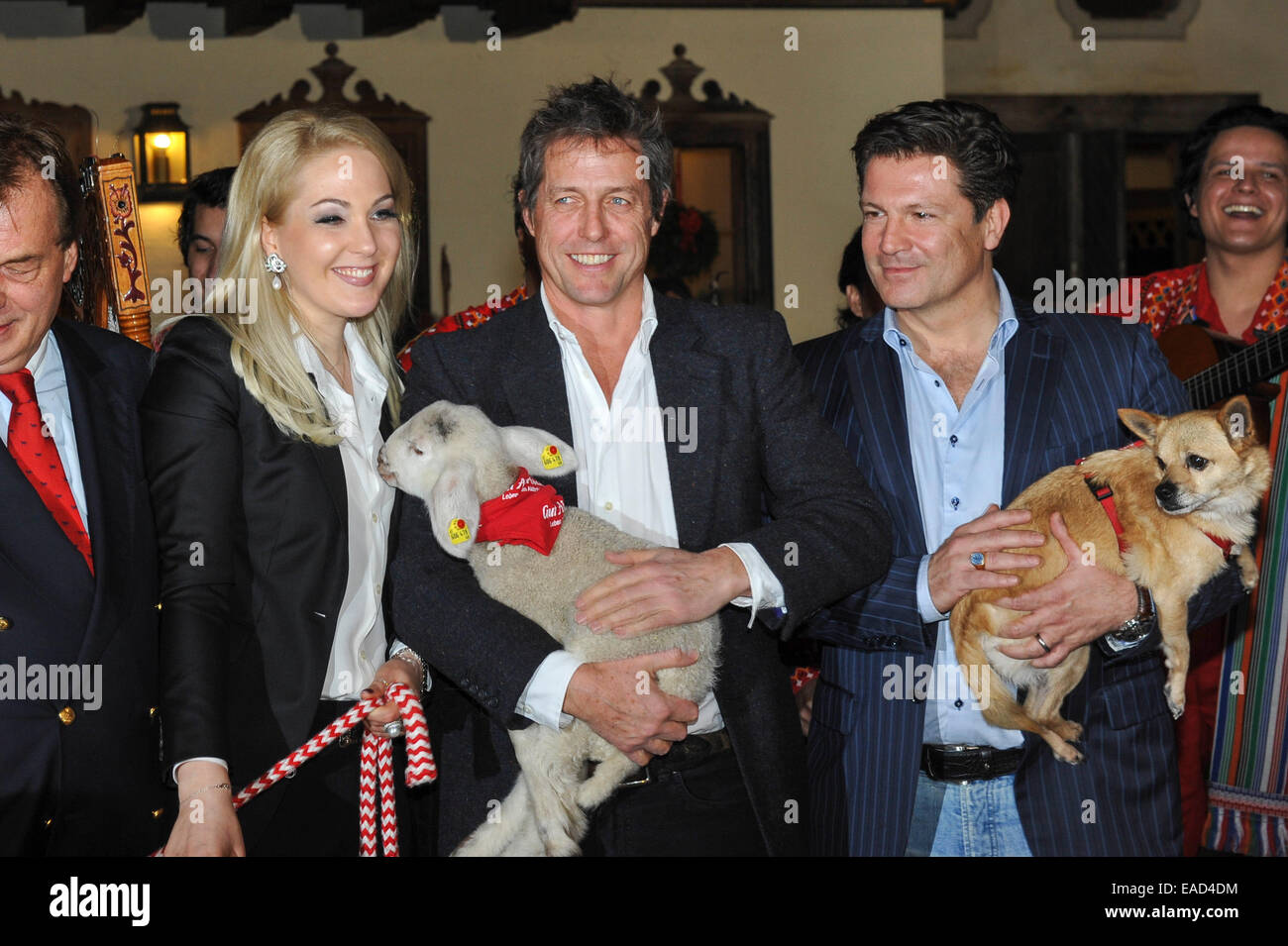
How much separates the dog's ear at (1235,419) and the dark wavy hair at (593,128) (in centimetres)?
116

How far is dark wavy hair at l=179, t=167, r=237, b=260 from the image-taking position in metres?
4.14

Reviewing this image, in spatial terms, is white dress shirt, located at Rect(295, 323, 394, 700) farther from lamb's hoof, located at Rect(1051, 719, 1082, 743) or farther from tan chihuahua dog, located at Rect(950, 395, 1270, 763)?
lamb's hoof, located at Rect(1051, 719, 1082, 743)

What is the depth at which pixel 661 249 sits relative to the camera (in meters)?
8.09

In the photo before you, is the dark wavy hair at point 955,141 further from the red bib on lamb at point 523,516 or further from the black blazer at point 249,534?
the black blazer at point 249,534

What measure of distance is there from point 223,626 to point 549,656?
556 mm

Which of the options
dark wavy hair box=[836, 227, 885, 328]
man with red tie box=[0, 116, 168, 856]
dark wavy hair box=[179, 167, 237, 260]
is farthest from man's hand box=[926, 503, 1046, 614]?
dark wavy hair box=[179, 167, 237, 260]

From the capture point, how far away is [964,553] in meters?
2.35

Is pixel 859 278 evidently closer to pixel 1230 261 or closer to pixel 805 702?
pixel 1230 261

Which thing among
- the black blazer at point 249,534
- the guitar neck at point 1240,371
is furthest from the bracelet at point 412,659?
the guitar neck at point 1240,371

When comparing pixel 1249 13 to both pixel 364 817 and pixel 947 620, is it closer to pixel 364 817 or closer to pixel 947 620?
pixel 947 620

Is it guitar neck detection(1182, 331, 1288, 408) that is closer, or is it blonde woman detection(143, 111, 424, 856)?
blonde woman detection(143, 111, 424, 856)

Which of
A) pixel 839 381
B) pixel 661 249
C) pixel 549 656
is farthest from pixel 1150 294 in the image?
pixel 661 249

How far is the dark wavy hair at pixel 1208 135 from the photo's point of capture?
386 cm

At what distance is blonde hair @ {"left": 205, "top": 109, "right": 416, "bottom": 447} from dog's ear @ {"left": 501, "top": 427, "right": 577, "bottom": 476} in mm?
321
